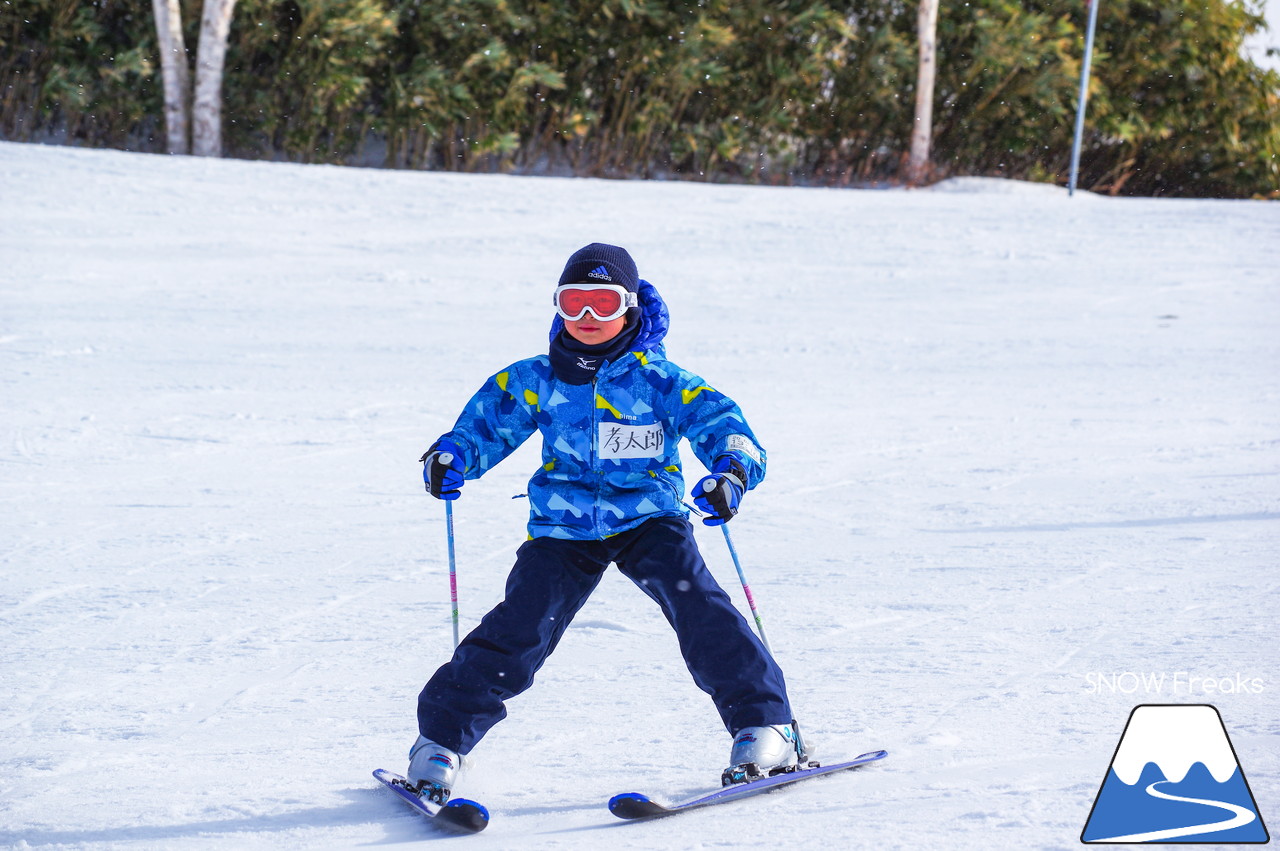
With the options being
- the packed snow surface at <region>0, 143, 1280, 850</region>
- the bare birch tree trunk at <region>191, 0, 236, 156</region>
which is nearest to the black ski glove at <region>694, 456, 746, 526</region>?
the packed snow surface at <region>0, 143, 1280, 850</region>

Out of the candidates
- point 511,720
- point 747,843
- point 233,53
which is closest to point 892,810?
point 747,843

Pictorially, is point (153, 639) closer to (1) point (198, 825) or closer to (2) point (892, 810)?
(1) point (198, 825)

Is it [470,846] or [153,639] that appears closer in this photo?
[470,846]

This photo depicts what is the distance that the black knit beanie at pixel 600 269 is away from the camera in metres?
2.73

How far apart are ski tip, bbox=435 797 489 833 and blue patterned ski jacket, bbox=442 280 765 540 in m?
0.56

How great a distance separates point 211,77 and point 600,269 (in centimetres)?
1364

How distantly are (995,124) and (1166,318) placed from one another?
10.7 metres

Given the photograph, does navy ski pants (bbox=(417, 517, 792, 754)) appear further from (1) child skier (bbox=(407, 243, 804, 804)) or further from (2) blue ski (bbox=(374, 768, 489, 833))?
(2) blue ski (bbox=(374, 768, 489, 833))

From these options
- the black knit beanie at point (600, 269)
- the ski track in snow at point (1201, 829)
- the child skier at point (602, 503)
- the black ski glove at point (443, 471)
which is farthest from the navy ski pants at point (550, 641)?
the ski track in snow at point (1201, 829)

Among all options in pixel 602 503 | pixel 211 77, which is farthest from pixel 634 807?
pixel 211 77

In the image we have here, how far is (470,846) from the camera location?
2.41 meters

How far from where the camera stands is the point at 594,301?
2.71 metres

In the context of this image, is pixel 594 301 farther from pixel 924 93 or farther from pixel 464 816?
pixel 924 93

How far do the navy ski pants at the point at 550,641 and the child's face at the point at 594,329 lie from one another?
0.41 meters
